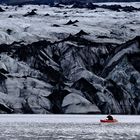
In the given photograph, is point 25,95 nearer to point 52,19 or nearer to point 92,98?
point 92,98

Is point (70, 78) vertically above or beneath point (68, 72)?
beneath

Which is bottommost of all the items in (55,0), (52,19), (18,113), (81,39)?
(18,113)

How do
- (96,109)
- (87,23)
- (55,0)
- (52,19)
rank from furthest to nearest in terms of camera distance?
(55,0), (52,19), (87,23), (96,109)

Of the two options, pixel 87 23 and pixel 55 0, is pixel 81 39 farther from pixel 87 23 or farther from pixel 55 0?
pixel 55 0

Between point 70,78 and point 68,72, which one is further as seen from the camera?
point 68,72

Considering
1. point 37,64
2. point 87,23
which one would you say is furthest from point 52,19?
point 37,64

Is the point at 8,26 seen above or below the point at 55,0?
below

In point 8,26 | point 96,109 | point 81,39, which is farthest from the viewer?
point 8,26

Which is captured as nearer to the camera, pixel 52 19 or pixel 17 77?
pixel 17 77

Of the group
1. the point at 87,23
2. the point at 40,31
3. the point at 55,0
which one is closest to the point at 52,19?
the point at 87,23
